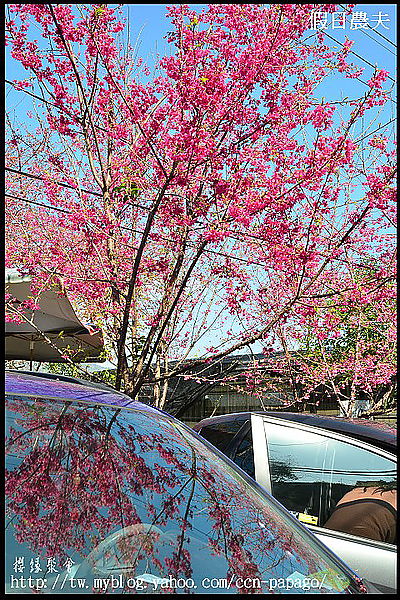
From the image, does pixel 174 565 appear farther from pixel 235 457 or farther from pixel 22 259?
pixel 22 259

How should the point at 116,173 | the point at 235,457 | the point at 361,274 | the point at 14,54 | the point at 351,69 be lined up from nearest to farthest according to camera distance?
the point at 235,457
the point at 14,54
the point at 351,69
the point at 116,173
the point at 361,274

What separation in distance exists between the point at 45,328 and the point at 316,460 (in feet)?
15.7

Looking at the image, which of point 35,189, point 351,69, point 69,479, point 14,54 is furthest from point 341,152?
point 69,479

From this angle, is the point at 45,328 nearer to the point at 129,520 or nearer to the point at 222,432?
the point at 222,432

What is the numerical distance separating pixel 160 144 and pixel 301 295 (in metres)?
1.87

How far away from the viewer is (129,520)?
1686 mm

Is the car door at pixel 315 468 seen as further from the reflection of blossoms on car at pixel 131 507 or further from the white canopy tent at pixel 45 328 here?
the white canopy tent at pixel 45 328

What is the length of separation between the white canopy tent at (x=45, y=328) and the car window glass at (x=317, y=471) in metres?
2.72

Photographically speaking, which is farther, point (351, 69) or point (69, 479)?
point (351, 69)

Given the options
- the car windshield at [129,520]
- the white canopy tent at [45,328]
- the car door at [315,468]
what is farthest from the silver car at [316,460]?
the white canopy tent at [45,328]

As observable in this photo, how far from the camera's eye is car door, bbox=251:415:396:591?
3316mm

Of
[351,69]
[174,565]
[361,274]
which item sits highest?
[351,69]

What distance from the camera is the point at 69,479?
5.57ft

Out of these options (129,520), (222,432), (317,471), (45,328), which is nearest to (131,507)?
(129,520)
